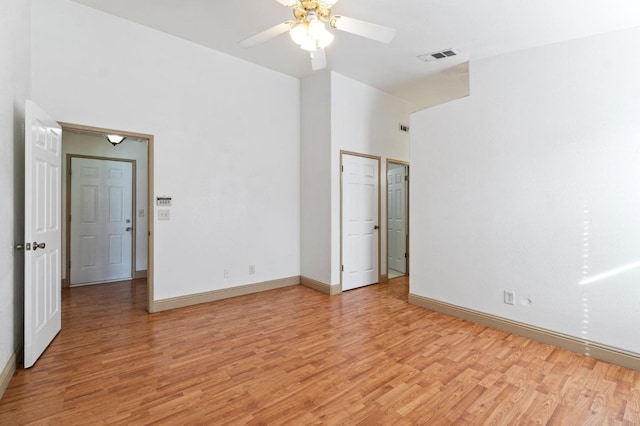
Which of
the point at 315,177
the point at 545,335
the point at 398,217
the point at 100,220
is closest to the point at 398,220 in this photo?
the point at 398,217

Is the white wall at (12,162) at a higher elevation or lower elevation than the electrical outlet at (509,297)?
higher

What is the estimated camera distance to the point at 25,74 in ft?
9.02

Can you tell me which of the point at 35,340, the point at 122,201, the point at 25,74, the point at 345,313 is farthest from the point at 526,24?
the point at 122,201

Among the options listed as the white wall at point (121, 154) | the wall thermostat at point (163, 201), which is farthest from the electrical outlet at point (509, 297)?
the white wall at point (121, 154)

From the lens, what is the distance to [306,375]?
236 centimetres

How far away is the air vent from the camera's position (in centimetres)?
365

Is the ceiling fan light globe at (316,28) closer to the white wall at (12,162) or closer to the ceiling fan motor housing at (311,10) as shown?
the ceiling fan motor housing at (311,10)

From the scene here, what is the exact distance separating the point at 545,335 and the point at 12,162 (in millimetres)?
4934

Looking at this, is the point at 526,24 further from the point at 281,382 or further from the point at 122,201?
the point at 122,201

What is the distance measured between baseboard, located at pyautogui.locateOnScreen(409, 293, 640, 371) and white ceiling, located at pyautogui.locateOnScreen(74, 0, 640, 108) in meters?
2.80

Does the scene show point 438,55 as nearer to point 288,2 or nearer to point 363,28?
point 363,28

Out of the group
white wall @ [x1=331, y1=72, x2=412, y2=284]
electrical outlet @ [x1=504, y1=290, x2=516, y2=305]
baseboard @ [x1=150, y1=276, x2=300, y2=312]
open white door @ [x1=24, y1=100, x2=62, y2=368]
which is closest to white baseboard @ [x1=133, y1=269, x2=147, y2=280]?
baseboard @ [x1=150, y1=276, x2=300, y2=312]

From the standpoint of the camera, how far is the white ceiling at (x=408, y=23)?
8.87 ft

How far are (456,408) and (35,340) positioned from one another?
323 centimetres
